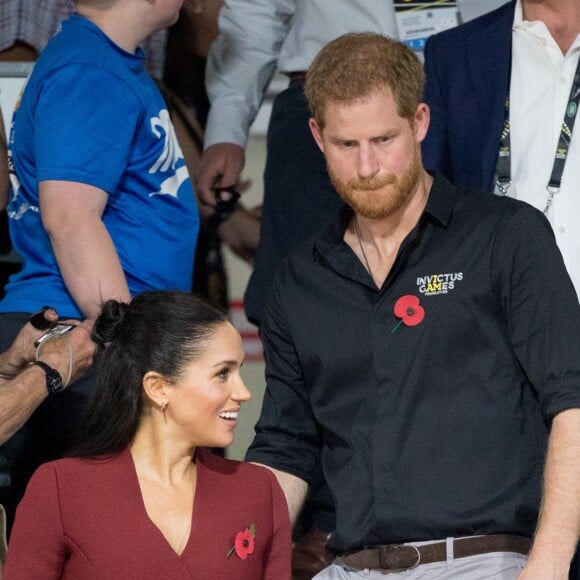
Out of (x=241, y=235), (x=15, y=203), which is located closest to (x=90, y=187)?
(x=15, y=203)

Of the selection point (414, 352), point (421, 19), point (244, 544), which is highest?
point (421, 19)

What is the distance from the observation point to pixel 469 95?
12.7 feet

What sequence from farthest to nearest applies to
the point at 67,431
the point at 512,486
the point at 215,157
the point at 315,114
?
the point at 215,157
the point at 67,431
the point at 315,114
the point at 512,486

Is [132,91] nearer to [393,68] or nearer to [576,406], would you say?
[393,68]

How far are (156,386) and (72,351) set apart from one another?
1.54ft

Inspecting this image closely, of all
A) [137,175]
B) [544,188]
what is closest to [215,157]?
[137,175]

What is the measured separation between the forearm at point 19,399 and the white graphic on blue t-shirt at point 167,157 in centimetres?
65

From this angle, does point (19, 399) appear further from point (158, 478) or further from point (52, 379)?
point (158, 478)

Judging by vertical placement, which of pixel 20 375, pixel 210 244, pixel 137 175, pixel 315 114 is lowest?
pixel 210 244

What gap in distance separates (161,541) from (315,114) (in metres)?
1.06

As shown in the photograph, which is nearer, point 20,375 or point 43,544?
point 43,544

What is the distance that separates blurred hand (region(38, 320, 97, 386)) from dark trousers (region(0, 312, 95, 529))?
12cm

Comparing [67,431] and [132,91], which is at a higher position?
[132,91]

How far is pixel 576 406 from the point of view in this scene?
9.58ft
